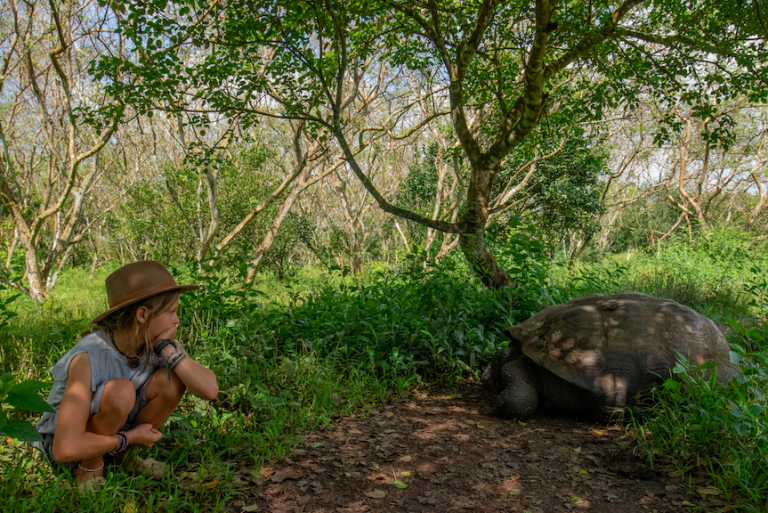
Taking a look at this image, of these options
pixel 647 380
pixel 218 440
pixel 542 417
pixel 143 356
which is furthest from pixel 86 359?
pixel 647 380

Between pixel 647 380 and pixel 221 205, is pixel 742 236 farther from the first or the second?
pixel 221 205

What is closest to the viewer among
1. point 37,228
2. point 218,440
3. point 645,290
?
point 218,440

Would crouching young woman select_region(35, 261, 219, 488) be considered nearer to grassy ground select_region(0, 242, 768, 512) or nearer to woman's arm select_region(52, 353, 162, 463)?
woman's arm select_region(52, 353, 162, 463)

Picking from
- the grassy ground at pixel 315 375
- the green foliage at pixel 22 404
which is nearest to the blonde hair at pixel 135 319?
the green foliage at pixel 22 404

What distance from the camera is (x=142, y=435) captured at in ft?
7.71

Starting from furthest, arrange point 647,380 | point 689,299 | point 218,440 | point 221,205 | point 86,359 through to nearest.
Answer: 1. point 221,205
2. point 689,299
3. point 647,380
4. point 218,440
5. point 86,359

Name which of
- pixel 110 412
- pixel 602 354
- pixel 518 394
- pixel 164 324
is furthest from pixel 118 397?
pixel 602 354

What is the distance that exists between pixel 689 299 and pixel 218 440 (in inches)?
263

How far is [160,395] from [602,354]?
10.2 ft

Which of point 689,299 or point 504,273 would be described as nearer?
point 504,273

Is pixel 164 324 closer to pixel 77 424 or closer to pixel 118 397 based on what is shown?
pixel 118 397

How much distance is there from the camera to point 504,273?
6.12 meters

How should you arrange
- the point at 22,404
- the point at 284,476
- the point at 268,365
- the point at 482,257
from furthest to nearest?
the point at 482,257, the point at 268,365, the point at 284,476, the point at 22,404

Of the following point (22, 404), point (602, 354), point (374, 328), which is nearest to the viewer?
point (22, 404)
